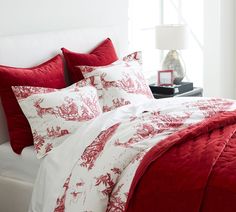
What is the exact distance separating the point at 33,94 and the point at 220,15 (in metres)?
2.88

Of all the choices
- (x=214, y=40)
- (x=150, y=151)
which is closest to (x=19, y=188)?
(x=150, y=151)

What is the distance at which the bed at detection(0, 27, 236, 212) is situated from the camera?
2.54 metres

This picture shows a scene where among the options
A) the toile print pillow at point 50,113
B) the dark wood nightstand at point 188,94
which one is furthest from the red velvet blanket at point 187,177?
the dark wood nightstand at point 188,94

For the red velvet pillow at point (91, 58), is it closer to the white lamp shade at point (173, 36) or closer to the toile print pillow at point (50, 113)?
the toile print pillow at point (50, 113)

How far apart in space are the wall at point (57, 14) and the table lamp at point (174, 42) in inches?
12.1

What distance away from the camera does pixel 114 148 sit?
111 inches

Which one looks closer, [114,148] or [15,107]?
[114,148]

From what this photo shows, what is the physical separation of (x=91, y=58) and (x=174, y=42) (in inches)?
40.3

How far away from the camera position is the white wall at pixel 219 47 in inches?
221

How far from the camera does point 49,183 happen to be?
9.77 feet

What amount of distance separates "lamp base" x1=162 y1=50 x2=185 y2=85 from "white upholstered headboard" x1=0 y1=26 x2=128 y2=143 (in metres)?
0.62

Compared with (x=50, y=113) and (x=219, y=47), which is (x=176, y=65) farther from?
(x=50, y=113)

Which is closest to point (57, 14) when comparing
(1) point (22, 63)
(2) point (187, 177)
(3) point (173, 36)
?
(1) point (22, 63)

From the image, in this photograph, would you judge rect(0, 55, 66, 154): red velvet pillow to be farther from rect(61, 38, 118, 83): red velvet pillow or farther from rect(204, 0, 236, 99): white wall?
rect(204, 0, 236, 99): white wall
